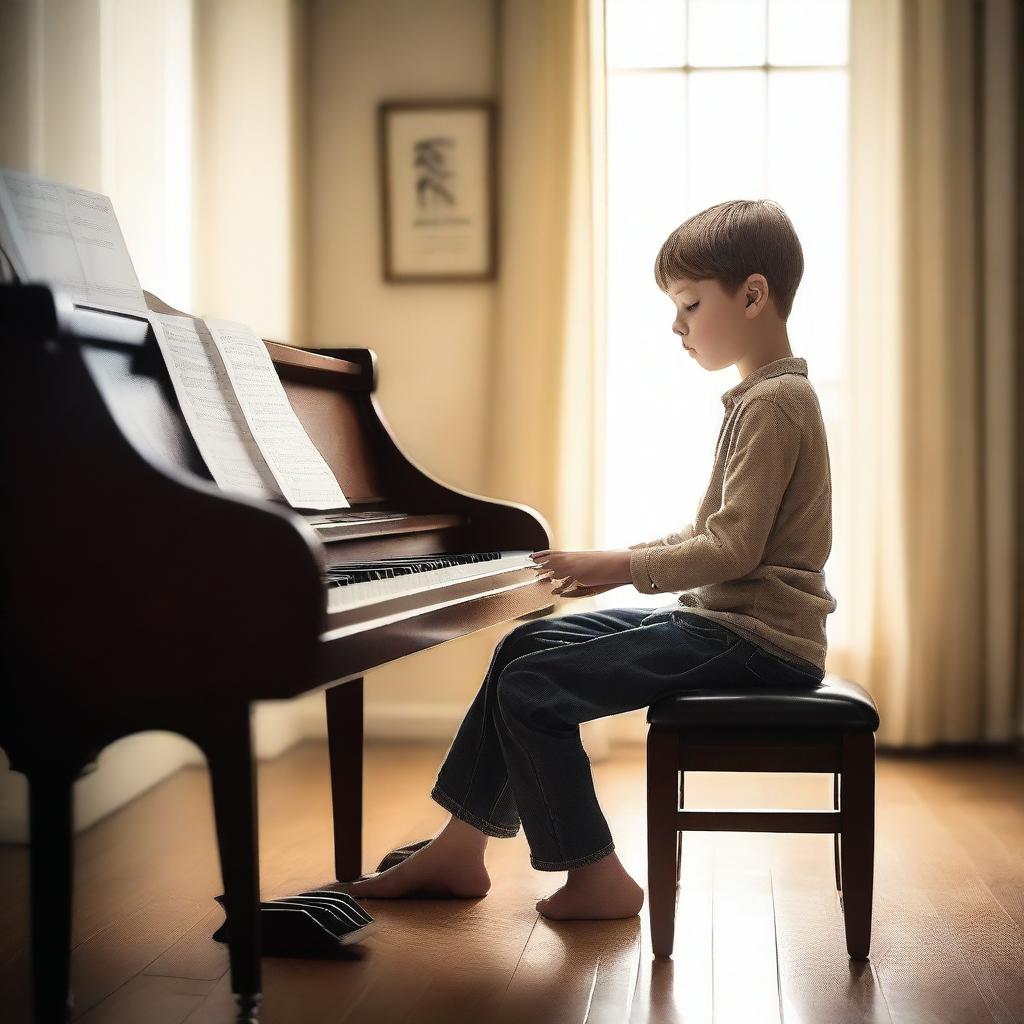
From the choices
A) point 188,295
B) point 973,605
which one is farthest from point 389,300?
point 973,605

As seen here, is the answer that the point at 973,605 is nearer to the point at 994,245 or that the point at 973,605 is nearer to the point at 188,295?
the point at 994,245

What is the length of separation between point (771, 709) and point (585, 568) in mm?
355

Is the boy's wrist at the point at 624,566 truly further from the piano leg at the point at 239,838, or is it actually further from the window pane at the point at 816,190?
the window pane at the point at 816,190

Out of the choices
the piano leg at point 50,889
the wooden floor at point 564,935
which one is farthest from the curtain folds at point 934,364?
the piano leg at point 50,889

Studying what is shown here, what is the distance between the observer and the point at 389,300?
11.8 ft

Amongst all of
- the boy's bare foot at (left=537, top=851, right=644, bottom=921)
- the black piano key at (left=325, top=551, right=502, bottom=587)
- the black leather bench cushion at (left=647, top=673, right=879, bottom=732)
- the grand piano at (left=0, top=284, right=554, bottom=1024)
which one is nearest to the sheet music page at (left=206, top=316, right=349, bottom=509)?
the black piano key at (left=325, top=551, right=502, bottom=587)

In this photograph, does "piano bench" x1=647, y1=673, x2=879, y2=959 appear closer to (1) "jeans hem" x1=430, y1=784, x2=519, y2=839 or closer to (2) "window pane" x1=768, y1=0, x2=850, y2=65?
(1) "jeans hem" x1=430, y1=784, x2=519, y2=839

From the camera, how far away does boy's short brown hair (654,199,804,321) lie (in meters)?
1.80

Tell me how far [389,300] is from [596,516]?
0.96 meters

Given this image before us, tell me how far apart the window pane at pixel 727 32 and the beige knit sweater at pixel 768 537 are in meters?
2.07

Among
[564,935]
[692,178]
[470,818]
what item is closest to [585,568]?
[470,818]

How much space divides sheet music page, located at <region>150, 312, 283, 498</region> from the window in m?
1.85

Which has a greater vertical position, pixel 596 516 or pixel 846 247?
pixel 846 247

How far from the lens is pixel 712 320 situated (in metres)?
1.83
